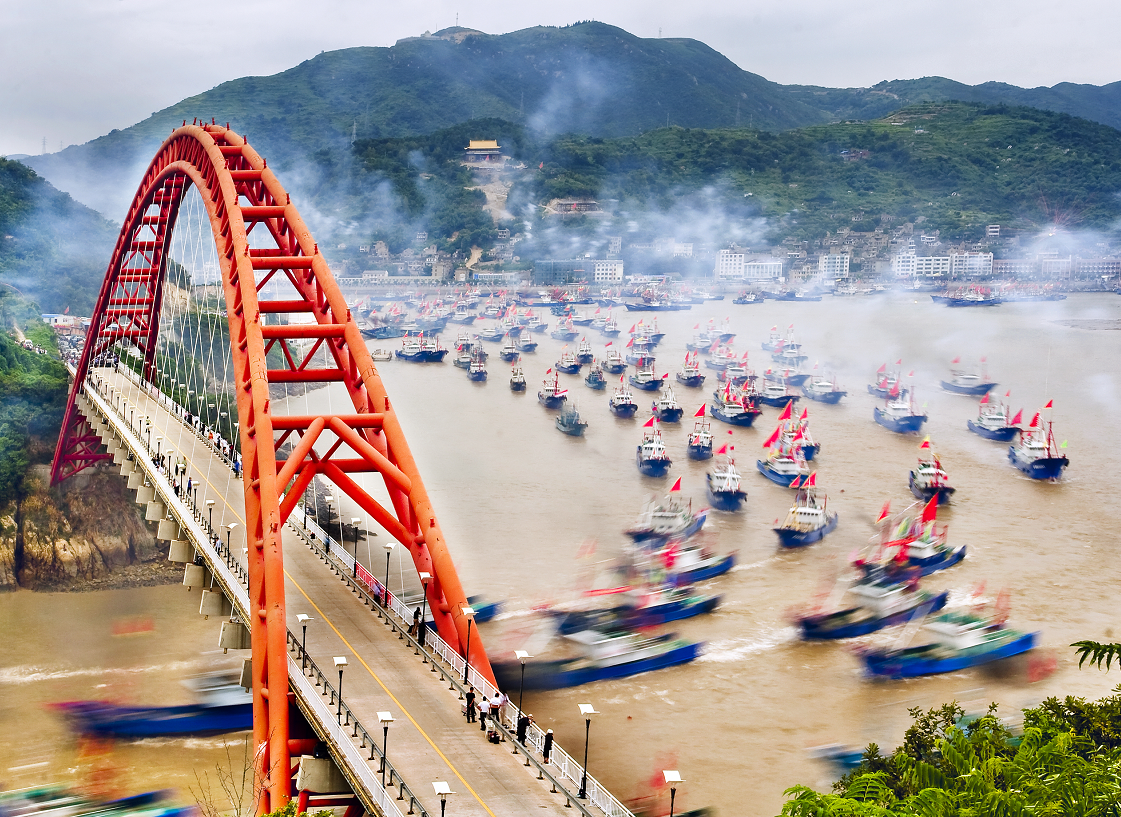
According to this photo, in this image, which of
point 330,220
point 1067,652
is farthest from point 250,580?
point 330,220

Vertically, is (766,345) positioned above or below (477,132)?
below

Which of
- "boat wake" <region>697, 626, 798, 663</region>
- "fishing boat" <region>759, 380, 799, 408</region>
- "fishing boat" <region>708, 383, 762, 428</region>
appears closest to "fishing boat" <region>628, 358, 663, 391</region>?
"fishing boat" <region>759, 380, 799, 408</region>

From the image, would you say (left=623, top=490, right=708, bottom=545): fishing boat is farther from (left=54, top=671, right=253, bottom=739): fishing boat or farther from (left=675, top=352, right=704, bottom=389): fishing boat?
(left=675, top=352, right=704, bottom=389): fishing boat

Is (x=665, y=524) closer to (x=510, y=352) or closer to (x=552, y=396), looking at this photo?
(x=552, y=396)

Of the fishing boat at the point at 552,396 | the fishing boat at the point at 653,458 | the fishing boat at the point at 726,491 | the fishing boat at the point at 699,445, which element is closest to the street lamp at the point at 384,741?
the fishing boat at the point at 726,491

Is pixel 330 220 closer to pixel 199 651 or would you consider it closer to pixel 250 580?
pixel 199 651

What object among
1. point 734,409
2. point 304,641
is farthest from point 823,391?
point 304,641
